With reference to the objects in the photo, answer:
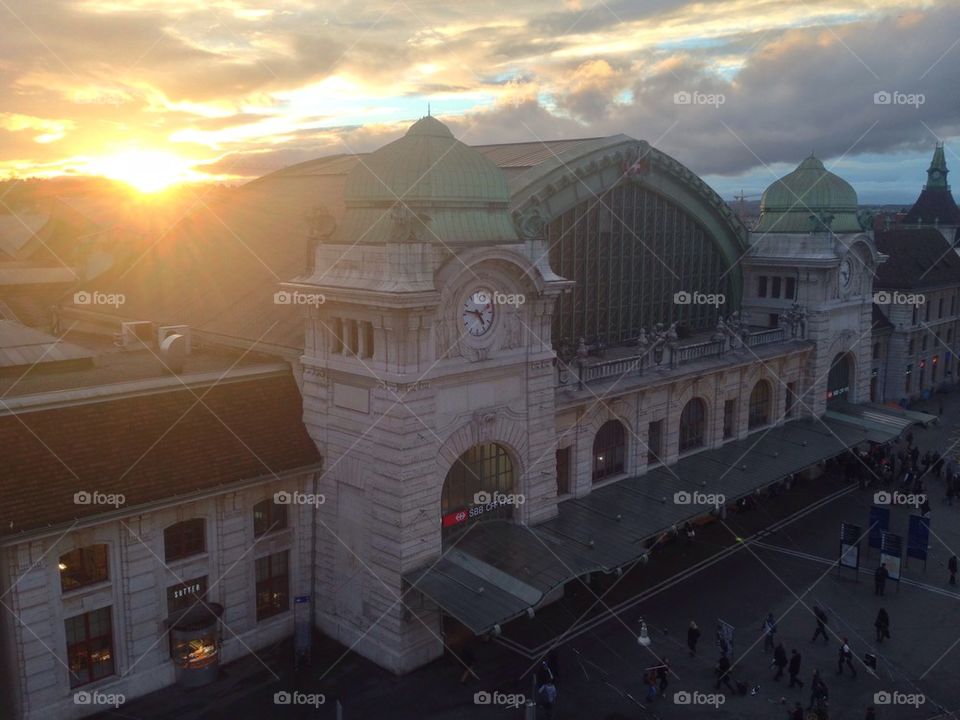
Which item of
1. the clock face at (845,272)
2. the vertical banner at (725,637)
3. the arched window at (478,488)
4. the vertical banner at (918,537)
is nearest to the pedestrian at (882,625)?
the vertical banner at (725,637)

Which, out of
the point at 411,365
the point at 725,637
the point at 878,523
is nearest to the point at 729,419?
the point at 878,523

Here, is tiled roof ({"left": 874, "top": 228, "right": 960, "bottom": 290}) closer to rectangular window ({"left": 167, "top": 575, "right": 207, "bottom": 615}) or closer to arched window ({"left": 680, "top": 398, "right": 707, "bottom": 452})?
arched window ({"left": 680, "top": 398, "right": 707, "bottom": 452})

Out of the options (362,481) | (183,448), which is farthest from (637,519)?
(183,448)

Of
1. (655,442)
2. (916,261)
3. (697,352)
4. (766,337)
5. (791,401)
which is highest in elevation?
(916,261)

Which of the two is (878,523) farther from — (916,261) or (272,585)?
(916,261)

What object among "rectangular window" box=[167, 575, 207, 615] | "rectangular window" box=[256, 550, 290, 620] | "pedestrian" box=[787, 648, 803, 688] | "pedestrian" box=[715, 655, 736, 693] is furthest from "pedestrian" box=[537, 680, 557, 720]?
"rectangular window" box=[167, 575, 207, 615]

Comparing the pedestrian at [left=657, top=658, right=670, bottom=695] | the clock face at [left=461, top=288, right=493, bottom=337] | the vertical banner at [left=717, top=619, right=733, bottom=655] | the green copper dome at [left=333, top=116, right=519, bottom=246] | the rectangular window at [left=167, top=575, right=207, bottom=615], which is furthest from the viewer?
the clock face at [left=461, top=288, right=493, bottom=337]
